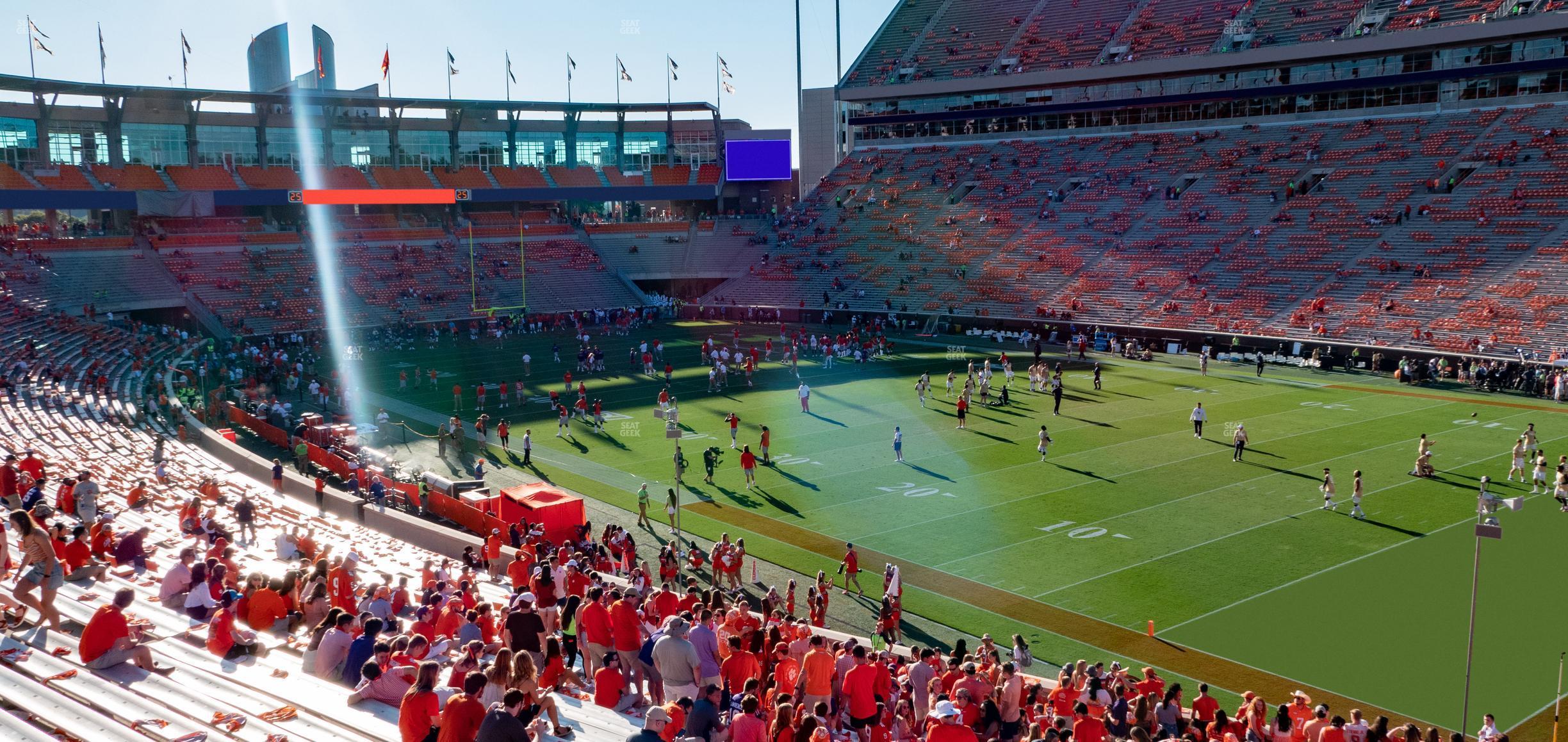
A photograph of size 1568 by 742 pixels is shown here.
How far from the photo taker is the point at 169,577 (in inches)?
475

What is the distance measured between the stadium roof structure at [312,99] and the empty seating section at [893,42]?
398 inches

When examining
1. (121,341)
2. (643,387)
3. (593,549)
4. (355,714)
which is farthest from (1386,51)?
(355,714)

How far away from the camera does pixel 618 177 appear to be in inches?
3083

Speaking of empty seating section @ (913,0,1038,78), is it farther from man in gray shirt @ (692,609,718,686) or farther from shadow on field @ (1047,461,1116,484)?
man in gray shirt @ (692,609,718,686)

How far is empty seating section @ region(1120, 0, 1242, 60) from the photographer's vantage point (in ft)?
208

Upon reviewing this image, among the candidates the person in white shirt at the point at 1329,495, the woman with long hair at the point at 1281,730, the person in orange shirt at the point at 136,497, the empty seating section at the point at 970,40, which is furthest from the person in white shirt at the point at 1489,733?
the empty seating section at the point at 970,40

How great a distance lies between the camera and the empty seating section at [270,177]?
65438 millimetres

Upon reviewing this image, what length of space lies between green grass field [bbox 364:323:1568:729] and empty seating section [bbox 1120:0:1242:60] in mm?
27926

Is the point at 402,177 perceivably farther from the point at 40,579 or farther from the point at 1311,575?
the point at 40,579

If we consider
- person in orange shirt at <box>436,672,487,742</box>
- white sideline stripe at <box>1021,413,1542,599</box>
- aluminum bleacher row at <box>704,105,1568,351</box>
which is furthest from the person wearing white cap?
aluminum bleacher row at <box>704,105,1568,351</box>

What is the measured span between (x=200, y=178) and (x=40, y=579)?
6059 cm

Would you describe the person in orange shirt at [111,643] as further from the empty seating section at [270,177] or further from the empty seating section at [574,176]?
the empty seating section at [574,176]

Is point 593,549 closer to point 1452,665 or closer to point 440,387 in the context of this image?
point 1452,665

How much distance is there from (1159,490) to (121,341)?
3823cm
